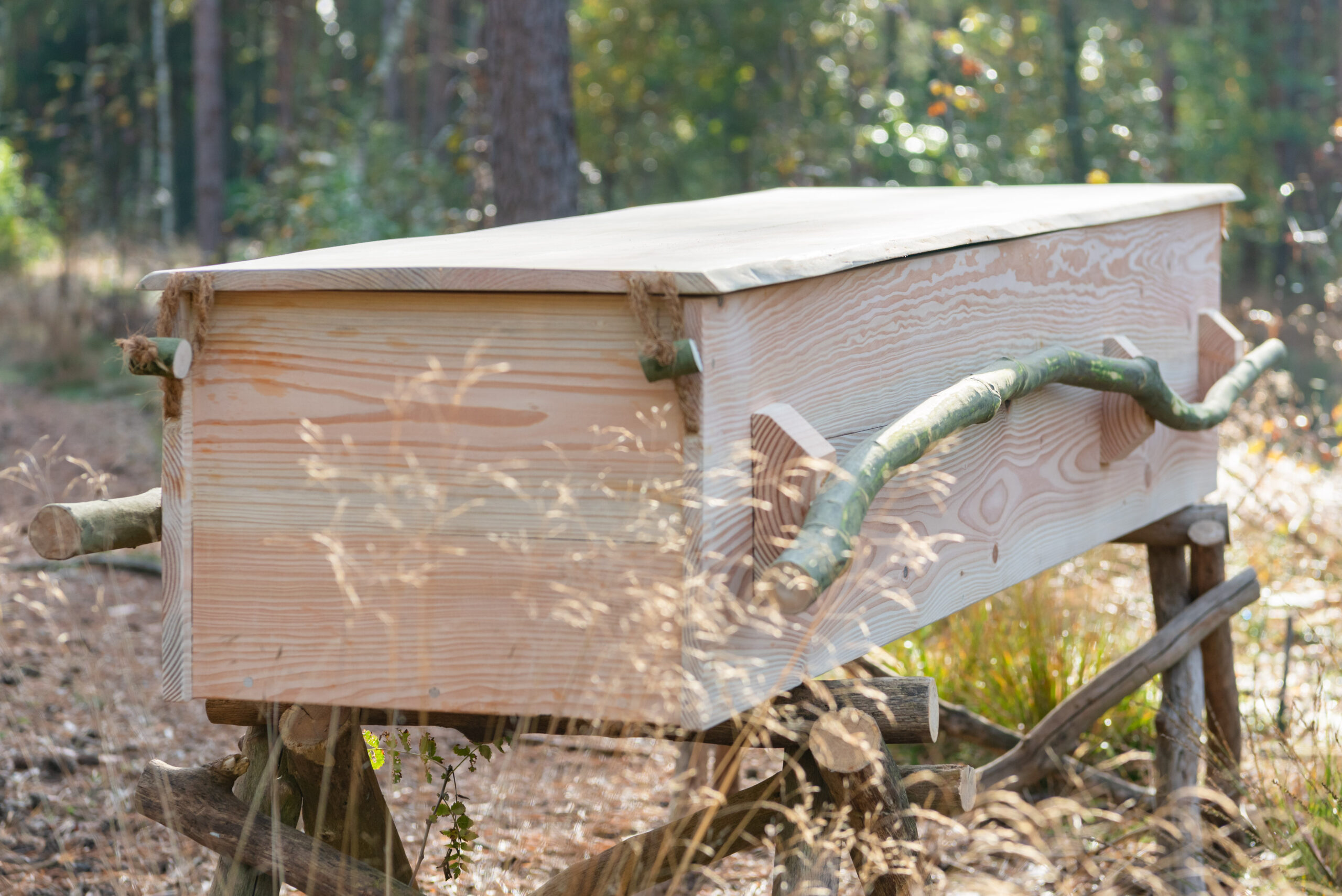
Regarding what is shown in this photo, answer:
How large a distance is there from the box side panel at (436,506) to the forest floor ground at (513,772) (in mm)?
381

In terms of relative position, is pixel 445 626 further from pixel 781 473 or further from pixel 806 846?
pixel 806 846

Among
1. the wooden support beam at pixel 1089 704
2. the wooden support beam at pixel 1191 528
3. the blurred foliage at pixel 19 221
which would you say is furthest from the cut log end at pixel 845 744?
the blurred foliage at pixel 19 221

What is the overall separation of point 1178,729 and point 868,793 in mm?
1506

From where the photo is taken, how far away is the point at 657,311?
1548 millimetres

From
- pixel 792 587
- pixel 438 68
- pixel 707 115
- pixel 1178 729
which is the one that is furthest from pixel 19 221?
pixel 792 587

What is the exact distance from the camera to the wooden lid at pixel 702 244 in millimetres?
1581

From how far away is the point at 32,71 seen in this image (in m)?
24.8

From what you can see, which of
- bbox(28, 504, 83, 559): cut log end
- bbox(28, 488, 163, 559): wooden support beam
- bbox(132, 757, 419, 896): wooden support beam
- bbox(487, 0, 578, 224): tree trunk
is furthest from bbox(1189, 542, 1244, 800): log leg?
bbox(487, 0, 578, 224): tree trunk

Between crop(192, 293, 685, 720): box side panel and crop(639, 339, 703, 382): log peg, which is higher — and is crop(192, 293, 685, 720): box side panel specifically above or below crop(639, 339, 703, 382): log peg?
below

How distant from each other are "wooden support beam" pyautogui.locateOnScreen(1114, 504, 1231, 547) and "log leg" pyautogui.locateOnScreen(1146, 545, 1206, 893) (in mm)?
107

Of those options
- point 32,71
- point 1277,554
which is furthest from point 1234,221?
point 32,71

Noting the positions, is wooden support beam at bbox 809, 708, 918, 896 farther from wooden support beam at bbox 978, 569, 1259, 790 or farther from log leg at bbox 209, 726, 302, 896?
wooden support beam at bbox 978, 569, 1259, 790

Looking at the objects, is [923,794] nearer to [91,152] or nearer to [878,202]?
[878,202]

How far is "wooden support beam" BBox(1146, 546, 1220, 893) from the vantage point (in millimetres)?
2908
